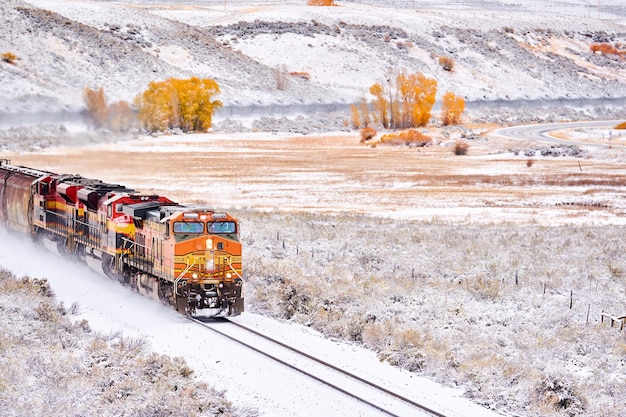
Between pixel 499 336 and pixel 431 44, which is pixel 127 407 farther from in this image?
pixel 431 44

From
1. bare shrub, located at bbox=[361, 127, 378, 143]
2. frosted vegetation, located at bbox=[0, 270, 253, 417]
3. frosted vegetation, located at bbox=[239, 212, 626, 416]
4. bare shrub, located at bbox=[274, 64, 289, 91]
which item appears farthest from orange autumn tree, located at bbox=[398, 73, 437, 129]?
frosted vegetation, located at bbox=[0, 270, 253, 417]

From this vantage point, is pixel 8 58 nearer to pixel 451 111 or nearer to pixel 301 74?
pixel 301 74

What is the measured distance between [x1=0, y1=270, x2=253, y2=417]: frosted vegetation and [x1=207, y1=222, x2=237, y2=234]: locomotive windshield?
338 cm

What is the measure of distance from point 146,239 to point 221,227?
2.25 metres

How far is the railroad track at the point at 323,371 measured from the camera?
14.9m

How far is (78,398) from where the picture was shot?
14.6 metres

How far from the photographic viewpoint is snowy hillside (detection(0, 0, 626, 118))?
106 m

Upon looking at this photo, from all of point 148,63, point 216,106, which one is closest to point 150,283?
point 216,106

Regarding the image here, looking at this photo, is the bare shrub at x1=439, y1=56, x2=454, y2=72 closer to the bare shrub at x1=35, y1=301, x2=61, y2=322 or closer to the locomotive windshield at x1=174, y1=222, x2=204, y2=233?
the locomotive windshield at x1=174, y1=222, x2=204, y2=233

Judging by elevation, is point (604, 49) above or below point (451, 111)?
above

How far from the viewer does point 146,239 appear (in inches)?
874

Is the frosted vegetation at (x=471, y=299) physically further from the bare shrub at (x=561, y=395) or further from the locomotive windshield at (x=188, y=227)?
the locomotive windshield at (x=188, y=227)

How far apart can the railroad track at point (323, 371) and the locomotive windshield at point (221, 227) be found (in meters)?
2.05

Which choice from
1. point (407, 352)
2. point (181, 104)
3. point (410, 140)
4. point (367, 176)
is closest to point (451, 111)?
point (410, 140)
